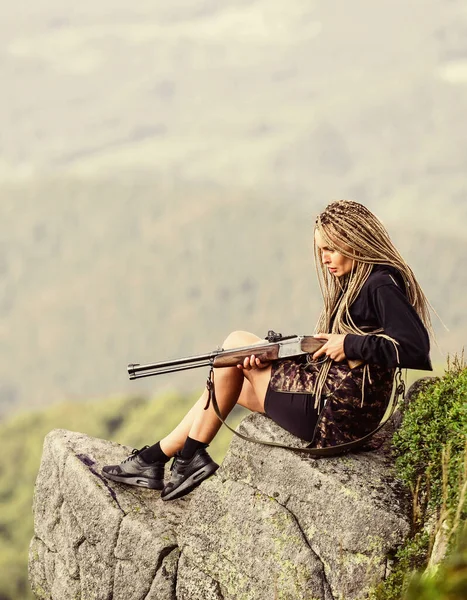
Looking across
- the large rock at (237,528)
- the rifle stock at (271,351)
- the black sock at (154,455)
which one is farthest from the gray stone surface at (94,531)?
the rifle stock at (271,351)

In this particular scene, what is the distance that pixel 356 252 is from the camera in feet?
21.6

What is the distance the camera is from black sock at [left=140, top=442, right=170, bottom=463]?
7.71 meters

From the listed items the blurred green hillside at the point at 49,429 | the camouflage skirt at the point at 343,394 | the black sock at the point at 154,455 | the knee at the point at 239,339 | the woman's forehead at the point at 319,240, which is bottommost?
the blurred green hillside at the point at 49,429

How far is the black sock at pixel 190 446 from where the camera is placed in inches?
290

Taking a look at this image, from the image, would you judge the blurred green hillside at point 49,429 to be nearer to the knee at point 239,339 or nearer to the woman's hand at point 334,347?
the knee at point 239,339

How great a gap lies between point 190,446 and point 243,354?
1179mm

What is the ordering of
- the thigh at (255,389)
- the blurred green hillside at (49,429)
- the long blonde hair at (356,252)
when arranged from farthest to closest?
the blurred green hillside at (49,429) → the thigh at (255,389) → the long blonde hair at (356,252)

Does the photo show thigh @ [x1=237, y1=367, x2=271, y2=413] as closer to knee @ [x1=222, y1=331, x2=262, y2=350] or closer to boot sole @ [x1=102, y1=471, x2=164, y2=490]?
knee @ [x1=222, y1=331, x2=262, y2=350]

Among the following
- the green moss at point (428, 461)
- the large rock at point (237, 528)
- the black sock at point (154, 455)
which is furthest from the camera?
the black sock at point (154, 455)

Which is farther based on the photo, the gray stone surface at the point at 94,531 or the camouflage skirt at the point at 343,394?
the gray stone surface at the point at 94,531

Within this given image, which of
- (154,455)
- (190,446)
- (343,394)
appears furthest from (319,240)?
(154,455)

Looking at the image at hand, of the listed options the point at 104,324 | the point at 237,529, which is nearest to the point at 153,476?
the point at 237,529

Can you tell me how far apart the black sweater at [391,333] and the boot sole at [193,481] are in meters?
1.92

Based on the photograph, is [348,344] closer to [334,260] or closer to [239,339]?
[334,260]
